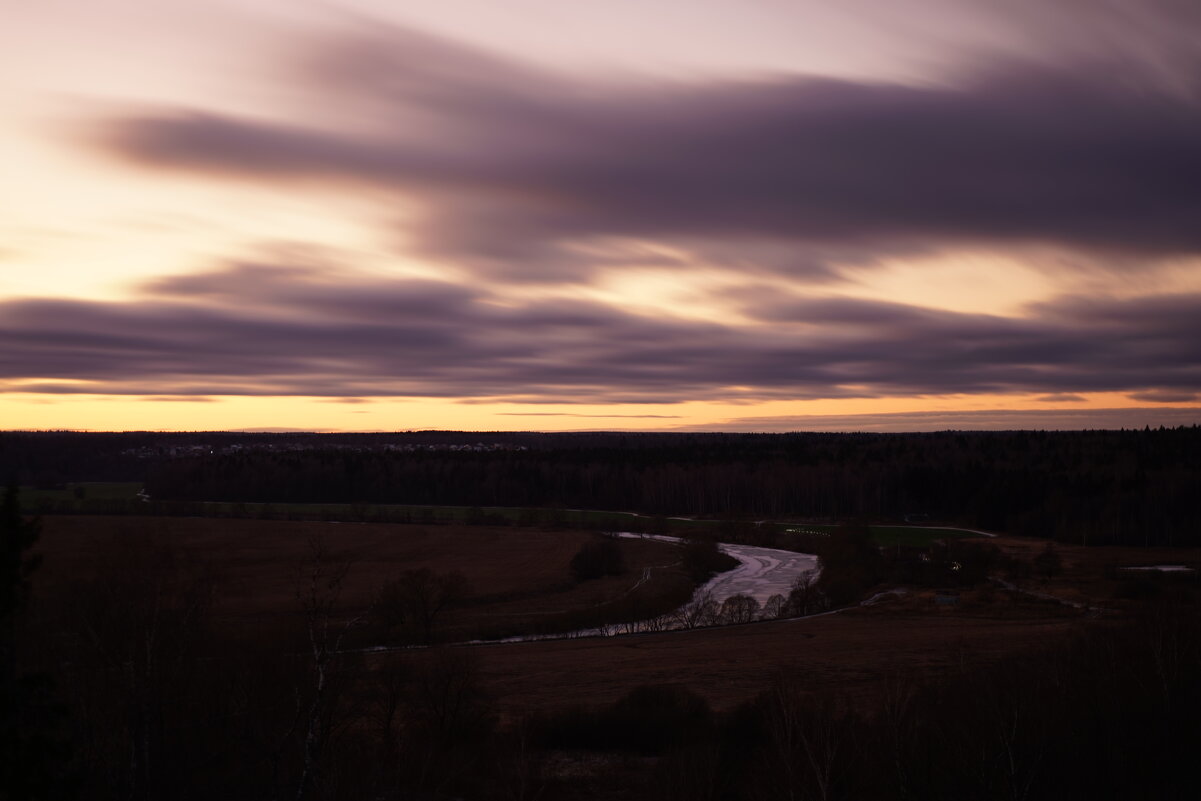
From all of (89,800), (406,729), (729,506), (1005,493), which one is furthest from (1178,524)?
(89,800)

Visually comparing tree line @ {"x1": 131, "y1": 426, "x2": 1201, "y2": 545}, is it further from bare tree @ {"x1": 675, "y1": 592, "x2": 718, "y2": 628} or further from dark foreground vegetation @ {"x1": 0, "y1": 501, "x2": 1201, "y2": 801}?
dark foreground vegetation @ {"x1": 0, "y1": 501, "x2": 1201, "y2": 801}

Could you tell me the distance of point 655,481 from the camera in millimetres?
194375

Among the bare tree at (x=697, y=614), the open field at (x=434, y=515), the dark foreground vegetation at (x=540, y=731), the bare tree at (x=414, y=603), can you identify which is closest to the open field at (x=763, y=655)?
the bare tree at (x=697, y=614)

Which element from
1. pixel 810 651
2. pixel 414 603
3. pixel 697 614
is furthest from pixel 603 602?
pixel 810 651

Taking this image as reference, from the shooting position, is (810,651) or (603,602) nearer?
(810,651)

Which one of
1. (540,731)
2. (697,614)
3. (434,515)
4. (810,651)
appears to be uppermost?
(540,731)

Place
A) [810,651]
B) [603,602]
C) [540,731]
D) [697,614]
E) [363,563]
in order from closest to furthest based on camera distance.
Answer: [540,731] → [810,651] → [697,614] → [603,602] → [363,563]

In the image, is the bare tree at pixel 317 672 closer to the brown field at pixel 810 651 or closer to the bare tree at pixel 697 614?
the brown field at pixel 810 651

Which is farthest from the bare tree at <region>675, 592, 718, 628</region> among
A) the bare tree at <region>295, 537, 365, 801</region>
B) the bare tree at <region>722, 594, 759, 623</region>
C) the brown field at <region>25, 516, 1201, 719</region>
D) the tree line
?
the tree line

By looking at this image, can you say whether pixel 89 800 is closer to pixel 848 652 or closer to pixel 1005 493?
pixel 848 652

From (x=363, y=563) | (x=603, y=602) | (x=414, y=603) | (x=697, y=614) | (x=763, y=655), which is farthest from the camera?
(x=363, y=563)

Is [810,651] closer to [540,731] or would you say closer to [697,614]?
[697,614]

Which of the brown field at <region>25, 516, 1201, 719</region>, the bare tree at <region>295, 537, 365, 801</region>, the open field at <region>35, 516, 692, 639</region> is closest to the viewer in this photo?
the bare tree at <region>295, 537, 365, 801</region>

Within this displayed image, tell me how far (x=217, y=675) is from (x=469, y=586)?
56.6 m
